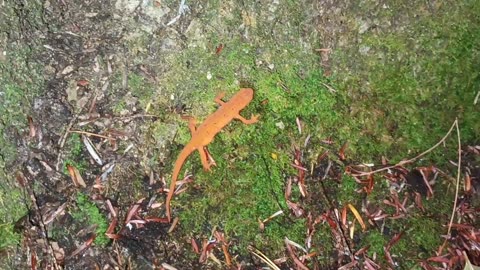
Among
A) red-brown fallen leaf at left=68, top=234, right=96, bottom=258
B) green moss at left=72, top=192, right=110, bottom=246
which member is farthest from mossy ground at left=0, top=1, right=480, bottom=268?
red-brown fallen leaf at left=68, top=234, right=96, bottom=258

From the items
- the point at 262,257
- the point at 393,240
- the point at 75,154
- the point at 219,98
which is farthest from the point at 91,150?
the point at 393,240

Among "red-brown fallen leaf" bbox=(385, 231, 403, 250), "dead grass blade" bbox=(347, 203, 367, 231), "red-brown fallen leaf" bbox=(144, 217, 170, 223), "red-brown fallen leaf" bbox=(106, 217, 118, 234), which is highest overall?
"red-brown fallen leaf" bbox=(106, 217, 118, 234)

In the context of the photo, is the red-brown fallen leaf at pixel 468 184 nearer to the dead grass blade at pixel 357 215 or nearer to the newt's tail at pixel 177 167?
the dead grass blade at pixel 357 215

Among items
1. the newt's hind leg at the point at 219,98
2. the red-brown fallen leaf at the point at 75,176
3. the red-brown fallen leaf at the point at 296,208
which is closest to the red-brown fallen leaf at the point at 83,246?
the red-brown fallen leaf at the point at 75,176

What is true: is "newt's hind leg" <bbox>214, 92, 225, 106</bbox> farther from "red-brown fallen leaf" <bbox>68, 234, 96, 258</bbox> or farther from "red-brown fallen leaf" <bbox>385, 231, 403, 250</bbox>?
"red-brown fallen leaf" <bbox>385, 231, 403, 250</bbox>

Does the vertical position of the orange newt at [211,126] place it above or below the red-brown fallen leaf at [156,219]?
above

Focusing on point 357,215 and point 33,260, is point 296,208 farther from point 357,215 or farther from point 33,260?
point 33,260

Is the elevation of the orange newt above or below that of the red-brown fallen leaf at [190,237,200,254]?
above
